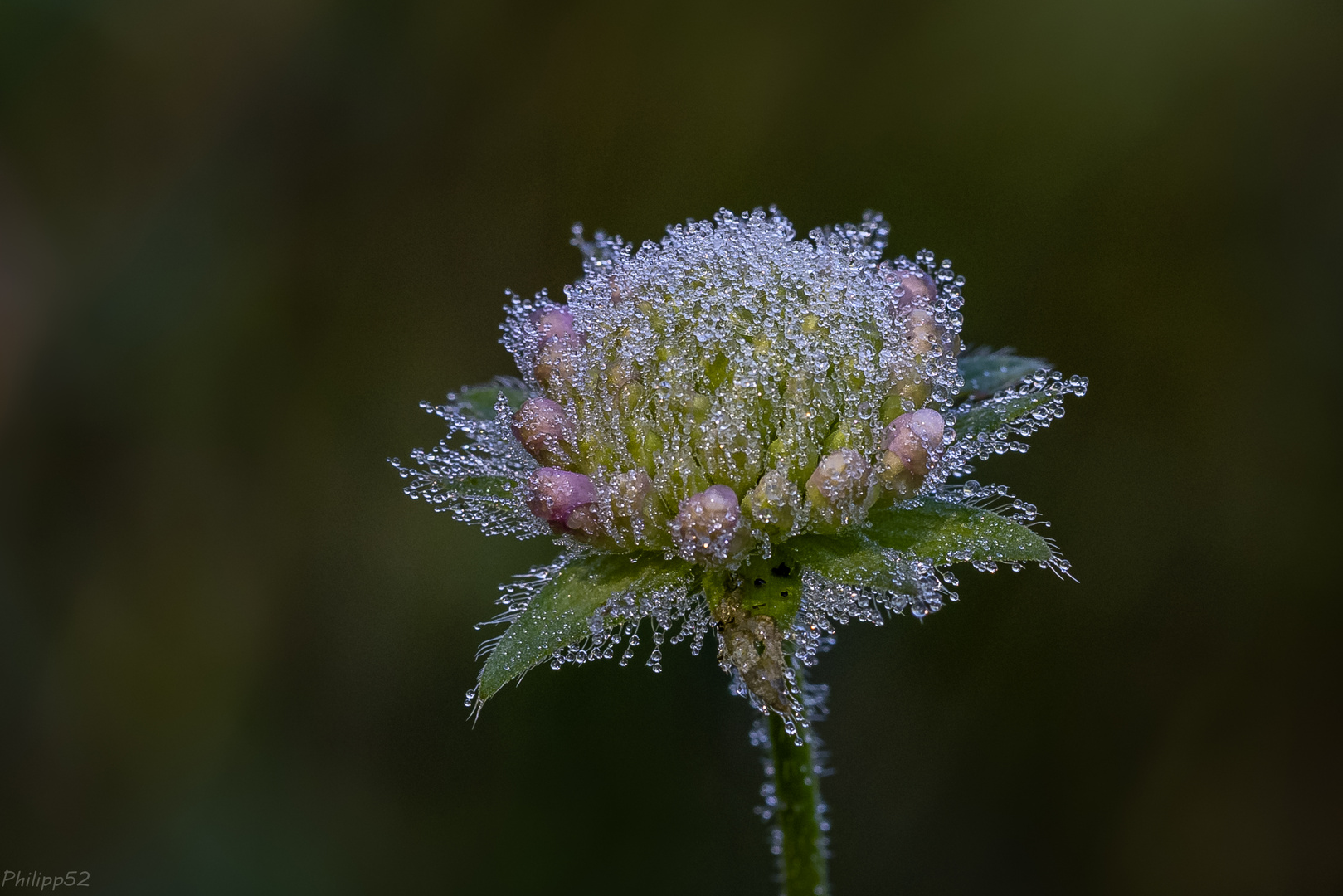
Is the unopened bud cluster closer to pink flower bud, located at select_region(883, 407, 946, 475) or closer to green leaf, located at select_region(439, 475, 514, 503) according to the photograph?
pink flower bud, located at select_region(883, 407, 946, 475)

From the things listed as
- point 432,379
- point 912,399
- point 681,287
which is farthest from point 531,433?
point 432,379

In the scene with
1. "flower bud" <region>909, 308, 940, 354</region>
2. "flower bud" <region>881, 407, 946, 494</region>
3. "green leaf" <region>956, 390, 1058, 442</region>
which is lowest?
"flower bud" <region>881, 407, 946, 494</region>

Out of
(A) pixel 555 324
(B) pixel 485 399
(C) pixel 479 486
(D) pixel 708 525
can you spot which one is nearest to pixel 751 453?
(D) pixel 708 525

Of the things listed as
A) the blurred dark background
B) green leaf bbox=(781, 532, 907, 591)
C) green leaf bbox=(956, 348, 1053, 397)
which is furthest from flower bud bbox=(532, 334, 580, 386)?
the blurred dark background

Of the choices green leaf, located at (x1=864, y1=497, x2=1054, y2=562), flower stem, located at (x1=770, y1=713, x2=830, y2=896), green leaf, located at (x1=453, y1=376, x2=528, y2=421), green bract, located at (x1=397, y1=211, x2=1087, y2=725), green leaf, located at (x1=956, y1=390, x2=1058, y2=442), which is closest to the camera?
green leaf, located at (x1=864, y1=497, x2=1054, y2=562)

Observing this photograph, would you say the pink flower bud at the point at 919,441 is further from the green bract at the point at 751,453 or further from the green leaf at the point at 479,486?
the green leaf at the point at 479,486

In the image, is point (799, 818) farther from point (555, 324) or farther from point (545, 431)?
point (555, 324)

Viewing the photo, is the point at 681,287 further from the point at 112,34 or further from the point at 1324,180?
the point at 112,34
